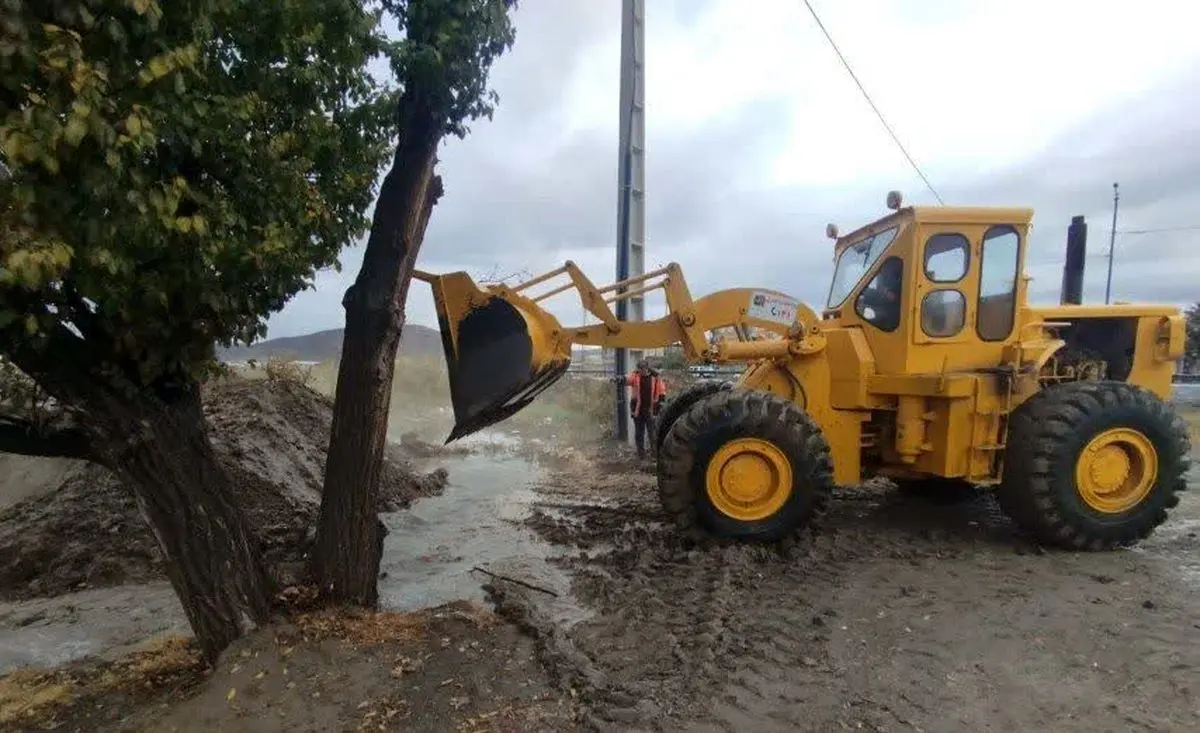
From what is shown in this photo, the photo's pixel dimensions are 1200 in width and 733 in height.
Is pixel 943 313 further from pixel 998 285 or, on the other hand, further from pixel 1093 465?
pixel 1093 465

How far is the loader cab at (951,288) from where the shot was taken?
6508 millimetres

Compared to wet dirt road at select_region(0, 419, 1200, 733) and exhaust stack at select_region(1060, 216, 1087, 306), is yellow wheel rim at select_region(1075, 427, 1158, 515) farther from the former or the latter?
exhaust stack at select_region(1060, 216, 1087, 306)

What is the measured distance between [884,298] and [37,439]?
6.00 metres

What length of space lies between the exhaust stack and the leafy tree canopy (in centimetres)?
635

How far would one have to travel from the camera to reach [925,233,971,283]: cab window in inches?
257

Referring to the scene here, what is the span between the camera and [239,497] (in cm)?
747

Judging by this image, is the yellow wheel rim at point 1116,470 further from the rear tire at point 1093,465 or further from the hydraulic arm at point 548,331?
the hydraulic arm at point 548,331

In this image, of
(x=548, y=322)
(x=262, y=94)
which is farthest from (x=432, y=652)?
(x=262, y=94)

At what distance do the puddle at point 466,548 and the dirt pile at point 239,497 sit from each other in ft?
1.84

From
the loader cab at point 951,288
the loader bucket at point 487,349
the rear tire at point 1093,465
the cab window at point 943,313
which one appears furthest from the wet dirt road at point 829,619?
the cab window at point 943,313

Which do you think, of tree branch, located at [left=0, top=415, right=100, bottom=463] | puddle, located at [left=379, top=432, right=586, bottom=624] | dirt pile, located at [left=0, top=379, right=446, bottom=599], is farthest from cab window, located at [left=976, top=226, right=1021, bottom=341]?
tree branch, located at [left=0, top=415, right=100, bottom=463]

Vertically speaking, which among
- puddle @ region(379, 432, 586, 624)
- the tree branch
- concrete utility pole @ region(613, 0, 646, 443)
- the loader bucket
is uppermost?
concrete utility pole @ region(613, 0, 646, 443)

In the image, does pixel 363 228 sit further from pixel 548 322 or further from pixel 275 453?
pixel 275 453

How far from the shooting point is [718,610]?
4.88 meters
